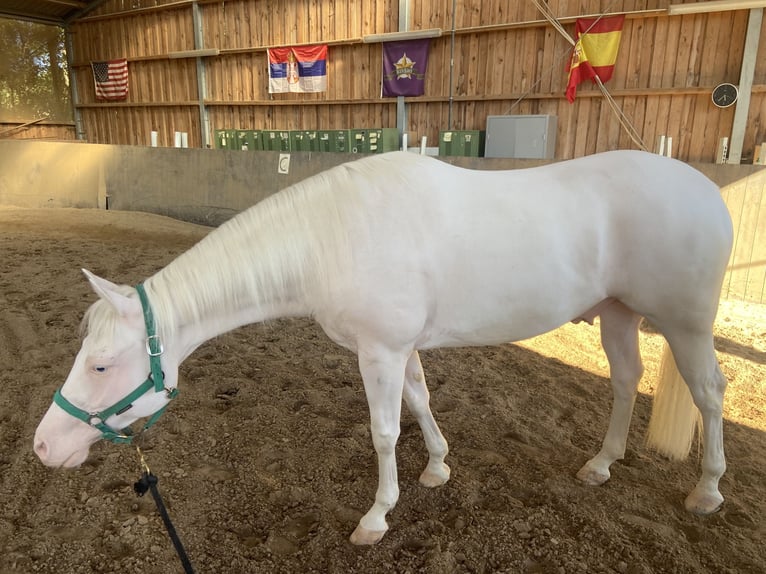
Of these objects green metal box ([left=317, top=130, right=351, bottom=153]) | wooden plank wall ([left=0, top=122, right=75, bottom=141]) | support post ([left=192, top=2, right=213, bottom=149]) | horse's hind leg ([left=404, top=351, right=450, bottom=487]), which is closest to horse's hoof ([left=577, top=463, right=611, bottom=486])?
horse's hind leg ([left=404, top=351, right=450, bottom=487])

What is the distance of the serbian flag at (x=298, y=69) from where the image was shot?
10664 mm

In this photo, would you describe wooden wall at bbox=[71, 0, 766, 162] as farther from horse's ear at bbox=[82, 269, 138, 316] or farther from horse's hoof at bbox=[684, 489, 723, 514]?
horse's ear at bbox=[82, 269, 138, 316]

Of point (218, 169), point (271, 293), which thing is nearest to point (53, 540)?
point (271, 293)

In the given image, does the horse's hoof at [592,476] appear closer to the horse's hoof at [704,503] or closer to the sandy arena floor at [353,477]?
the sandy arena floor at [353,477]

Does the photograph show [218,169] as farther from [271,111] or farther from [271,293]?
[271,293]

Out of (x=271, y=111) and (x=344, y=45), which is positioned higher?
(x=344, y=45)

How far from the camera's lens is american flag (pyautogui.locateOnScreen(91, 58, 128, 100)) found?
1363cm

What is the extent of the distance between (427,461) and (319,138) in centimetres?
774

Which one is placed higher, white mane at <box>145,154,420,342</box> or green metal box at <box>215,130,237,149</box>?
green metal box at <box>215,130,237,149</box>

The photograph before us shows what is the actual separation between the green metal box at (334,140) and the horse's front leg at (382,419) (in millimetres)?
7459

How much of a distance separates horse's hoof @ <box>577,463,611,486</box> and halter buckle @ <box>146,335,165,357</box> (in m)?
1.93

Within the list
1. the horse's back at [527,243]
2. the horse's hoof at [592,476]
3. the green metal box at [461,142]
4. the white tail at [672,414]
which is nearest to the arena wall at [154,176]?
the green metal box at [461,142]

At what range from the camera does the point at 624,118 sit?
7.89 metres

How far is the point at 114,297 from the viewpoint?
5.11 ft
